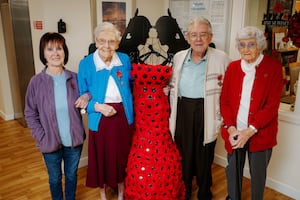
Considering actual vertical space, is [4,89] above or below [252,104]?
below

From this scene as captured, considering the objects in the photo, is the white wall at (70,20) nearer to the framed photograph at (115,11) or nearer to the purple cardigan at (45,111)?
the framed photograph at (115,11)

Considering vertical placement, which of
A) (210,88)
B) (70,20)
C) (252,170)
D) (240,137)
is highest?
(70,20)

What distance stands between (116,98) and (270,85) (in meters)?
1.00

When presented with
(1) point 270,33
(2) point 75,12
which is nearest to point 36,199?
(2) point 75,12

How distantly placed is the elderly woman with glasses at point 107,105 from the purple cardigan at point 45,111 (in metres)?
0.10

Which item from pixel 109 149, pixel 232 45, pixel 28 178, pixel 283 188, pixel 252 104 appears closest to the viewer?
pixel 252 104

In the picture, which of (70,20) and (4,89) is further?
(4,89)

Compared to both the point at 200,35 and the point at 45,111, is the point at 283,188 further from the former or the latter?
the point at 45,111

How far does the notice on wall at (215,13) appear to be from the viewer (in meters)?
2.51

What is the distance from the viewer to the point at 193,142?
2043 millimetres

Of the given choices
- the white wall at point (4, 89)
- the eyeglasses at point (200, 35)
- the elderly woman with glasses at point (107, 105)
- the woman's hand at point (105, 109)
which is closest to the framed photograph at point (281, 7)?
the eyeglasses at point (200, 35)

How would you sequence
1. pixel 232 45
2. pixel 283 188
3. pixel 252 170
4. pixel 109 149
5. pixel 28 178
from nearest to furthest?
pixel 252 170 → pixel 109 149 → pixel 283 188 → pixel 232 45 → pixel 28 178

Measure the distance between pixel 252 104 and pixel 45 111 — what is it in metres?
1.33

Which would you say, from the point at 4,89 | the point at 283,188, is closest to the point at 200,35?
the point at 283,188
